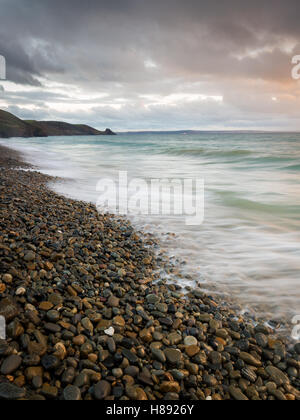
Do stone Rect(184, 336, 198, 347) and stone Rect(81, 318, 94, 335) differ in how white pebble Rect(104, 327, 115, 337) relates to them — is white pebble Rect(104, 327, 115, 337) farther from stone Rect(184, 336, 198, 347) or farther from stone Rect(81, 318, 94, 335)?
stone Rect(184, 336, 198, 347)

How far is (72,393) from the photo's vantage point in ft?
5.40

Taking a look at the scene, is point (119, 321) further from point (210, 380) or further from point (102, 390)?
Answer: point (210, 380)

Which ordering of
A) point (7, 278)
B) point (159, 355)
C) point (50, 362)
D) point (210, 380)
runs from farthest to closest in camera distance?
point (7, 278) < point (159, 355) < point (210, 380) < point (50, 362)

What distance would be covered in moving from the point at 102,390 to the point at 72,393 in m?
0.19

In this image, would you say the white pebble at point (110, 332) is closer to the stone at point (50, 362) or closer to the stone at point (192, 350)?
the stone at point (50, 362)

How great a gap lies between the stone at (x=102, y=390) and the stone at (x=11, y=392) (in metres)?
0.44

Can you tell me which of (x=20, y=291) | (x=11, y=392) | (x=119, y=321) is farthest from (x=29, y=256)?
(x=11, y=392)

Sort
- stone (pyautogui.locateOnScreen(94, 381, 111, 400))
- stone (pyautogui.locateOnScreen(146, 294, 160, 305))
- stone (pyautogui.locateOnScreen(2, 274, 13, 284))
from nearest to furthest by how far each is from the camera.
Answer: stone (pyautogui.locateOnScreen(94, 381, 111, 400)) → stone (pyautogui.locateOnScreen(2, 274, 13, 284)) → stone (pyautogui.locateOnScreen(146, 294, 160, 305))

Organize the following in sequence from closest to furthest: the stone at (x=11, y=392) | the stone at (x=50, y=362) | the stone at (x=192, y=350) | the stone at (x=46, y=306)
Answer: the stone at (x=11, y=392), the stone at (x=50, y=362), the stone at (x=192, y=350), the stone at (x=46, y=306)

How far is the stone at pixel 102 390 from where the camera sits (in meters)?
1.67

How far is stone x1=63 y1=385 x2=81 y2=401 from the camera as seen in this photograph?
1.63 m

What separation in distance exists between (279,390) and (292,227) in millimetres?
4929

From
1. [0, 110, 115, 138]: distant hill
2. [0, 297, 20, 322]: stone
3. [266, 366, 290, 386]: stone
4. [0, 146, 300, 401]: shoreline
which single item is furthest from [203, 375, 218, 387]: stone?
[0, 110, 115, 138]: distant hill

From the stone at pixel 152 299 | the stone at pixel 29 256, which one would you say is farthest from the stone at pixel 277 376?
the stone at pixel 29 256
